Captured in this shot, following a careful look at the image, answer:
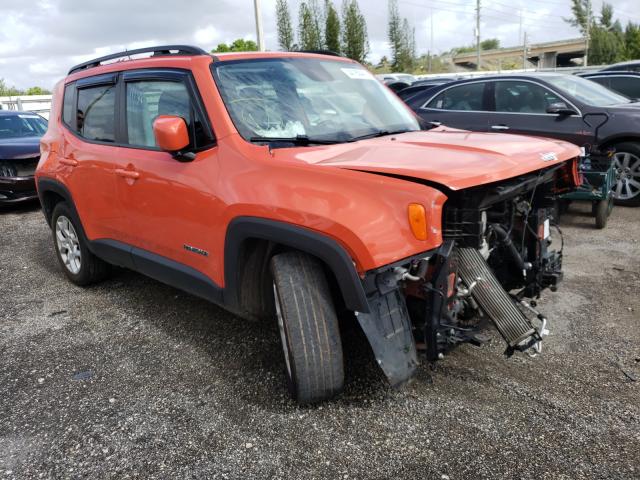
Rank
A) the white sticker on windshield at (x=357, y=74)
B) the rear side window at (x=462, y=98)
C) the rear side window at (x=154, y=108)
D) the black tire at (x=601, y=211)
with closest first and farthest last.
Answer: the rear side window at (x=154, y=108), the white sticker on windshield at (x=357, y=74), the black tire at (x=601, y=211), the rear side window at (x=462, y=98)

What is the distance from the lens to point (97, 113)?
4.14 meters

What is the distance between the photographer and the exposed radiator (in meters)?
2.71

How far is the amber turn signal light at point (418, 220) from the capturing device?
7.46 ft

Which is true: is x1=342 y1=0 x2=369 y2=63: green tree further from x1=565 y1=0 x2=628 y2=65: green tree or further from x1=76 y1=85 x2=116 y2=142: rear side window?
x1=76 y1=85 x2=116 y2=142: rear side window

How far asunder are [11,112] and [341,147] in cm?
902

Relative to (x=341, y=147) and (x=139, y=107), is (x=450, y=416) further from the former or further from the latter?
(x=139, y=107)

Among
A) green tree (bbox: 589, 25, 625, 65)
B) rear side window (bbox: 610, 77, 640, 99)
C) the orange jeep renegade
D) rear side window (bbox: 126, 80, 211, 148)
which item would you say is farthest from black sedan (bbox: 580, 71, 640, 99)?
green tree (bbox: 589, 25, 625, 65)

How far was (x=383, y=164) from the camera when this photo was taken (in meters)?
2.46

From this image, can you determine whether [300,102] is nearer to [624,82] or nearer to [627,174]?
[627,174]

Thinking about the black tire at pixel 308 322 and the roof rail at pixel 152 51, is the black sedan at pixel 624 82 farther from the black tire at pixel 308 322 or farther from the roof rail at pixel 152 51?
the black tire at pixel 308 322

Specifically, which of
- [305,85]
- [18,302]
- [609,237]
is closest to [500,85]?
[609,237]

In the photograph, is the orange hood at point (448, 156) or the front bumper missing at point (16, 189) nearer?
the orange hood at point (448, 156)

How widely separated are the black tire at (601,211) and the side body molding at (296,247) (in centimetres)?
463

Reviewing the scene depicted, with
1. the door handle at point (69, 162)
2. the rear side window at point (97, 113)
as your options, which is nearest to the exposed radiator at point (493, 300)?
the rear side window at point (97, 113)
